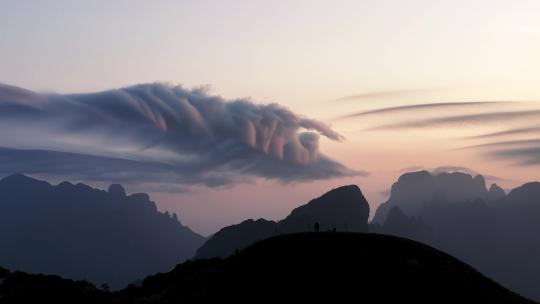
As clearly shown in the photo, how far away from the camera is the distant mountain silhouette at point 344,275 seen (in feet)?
289

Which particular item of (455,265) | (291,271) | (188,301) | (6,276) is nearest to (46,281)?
(6,276)

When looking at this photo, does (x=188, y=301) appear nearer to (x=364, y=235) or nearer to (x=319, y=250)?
(x=319, y=250)

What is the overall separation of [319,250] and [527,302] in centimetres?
3495

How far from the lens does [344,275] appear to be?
9094cm

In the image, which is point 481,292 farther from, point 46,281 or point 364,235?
point 46,281

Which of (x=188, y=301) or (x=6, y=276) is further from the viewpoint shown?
(x=6, y=276)

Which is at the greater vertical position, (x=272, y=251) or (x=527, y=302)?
(x=272, y=251)

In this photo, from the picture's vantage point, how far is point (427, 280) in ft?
302

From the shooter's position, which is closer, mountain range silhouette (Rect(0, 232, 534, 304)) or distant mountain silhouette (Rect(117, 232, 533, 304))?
distant mountain silhouette (Rect(117, 232, 533, 304))

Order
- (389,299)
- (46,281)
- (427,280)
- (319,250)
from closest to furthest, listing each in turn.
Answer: (389,299)
(427,280)
(319,250)
(46,281)

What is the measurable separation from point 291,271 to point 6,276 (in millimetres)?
137717

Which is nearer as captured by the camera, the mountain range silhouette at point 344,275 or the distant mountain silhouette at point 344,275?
the distant mountain silhouette at point 344,275

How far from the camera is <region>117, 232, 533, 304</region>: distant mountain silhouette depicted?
289 ft

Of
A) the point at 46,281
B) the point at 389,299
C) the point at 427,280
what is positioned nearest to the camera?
the point at 389,299
